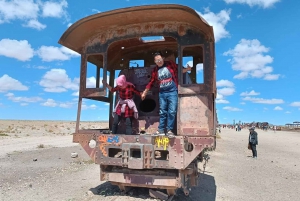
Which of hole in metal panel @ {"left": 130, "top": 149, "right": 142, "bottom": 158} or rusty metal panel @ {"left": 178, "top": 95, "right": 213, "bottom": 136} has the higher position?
rusty metal panel @ {"left": 178, "top": 95, "right": 213, "bottom": 136}

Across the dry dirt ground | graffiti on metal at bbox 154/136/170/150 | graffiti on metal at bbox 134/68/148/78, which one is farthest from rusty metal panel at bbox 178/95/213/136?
the dry dirt ground

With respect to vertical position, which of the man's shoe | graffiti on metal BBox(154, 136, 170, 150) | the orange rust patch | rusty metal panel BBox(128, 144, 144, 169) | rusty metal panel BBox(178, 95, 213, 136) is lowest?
rusty metal panel BBox(128, 144, 144, 169)

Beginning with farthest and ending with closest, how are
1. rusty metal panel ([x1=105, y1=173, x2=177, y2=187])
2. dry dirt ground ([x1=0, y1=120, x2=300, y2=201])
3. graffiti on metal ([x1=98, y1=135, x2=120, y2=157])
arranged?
dry dirt ground ([x1=0, y1=120, x2=300, y2=201]), graffiti on metal ([x1=98, y1=135, x2=120, y2=157]), rusty metal panel ([x1=105, y1=173, x2=177, y2=187])

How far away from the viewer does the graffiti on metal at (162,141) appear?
5.13 metres

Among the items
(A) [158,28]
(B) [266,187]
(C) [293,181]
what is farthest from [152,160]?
(C) [293,181]

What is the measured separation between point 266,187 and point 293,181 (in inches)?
73.8

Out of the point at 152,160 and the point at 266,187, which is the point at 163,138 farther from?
the point at 266,187

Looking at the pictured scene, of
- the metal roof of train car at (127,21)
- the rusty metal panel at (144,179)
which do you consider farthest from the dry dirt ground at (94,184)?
the metal roof of train car at (127,21)

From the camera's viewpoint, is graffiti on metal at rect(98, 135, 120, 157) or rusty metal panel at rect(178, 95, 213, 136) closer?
rusty metal panel at rect(178, 95, 213, 136)

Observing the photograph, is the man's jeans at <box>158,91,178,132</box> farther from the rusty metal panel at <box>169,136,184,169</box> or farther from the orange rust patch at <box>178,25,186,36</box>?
the orange rust patch at <box>178,25,186,36</box>

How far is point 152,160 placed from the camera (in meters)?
5.20

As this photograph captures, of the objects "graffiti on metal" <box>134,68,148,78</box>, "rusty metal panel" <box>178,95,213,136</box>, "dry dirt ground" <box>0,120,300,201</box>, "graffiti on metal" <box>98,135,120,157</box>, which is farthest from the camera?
"graffiti on metal" <box>134,68,148,78</box>

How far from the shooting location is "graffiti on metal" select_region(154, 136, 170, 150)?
5133 millimetres

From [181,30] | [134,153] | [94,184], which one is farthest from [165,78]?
[94,184]
